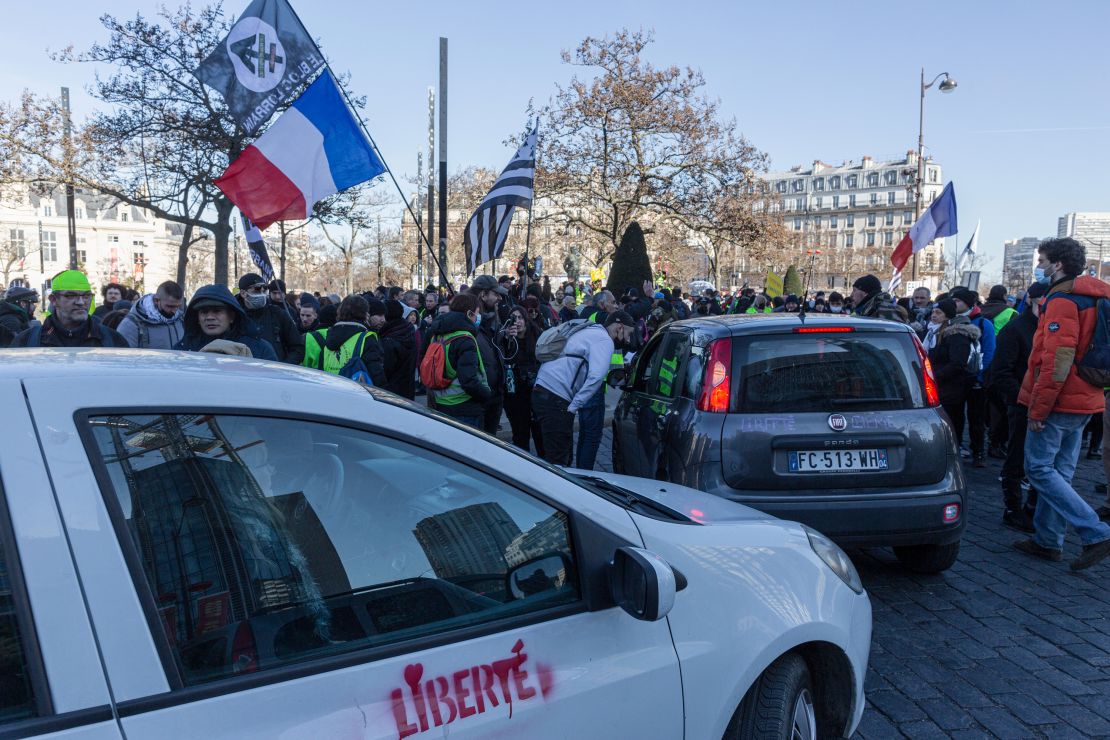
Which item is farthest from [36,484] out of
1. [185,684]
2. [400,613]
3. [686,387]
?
[686,387]

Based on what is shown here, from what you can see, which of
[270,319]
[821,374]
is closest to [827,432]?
[821,374]

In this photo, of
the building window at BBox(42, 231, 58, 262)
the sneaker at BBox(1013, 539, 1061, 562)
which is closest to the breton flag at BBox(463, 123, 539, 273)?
the sneaker at BBox(1013, 539, 1061, 562)

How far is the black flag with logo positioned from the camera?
6.93 meters

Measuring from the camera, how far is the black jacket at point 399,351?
25.5 ft

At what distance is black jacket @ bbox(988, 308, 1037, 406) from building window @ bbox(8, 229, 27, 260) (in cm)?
7029

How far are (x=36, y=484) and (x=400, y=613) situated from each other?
0.76 meters

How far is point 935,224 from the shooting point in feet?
45.4

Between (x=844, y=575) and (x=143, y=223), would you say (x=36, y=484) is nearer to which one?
(x=844, y=575)

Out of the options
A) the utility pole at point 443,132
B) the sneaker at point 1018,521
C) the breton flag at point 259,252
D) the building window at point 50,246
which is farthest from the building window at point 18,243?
the sneaker at point 1018,521

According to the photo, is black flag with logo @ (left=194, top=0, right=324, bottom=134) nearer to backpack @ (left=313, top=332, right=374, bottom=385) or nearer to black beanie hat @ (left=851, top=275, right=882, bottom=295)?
backpack @ (left=313, top=332, right=374, bottom=385)

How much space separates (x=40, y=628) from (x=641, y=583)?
1.19 m

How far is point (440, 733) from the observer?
166 centimetres

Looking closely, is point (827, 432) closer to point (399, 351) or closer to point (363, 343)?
point (363, 343)

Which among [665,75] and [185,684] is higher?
[665,75]
